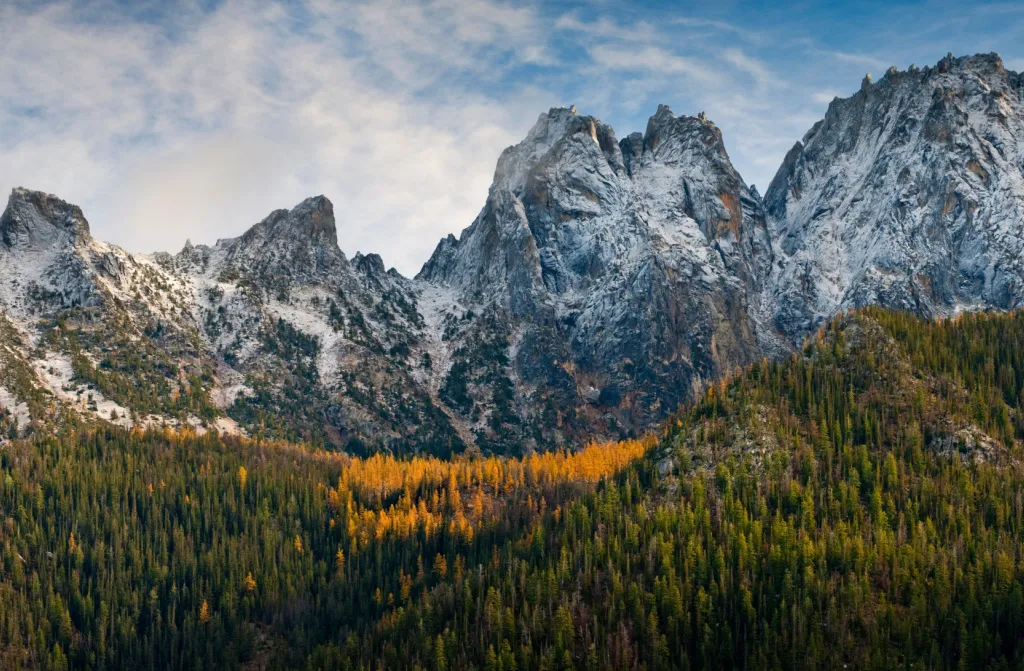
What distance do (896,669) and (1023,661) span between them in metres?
22.0

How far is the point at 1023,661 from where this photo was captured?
198375 mm

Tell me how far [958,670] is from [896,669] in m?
10.5

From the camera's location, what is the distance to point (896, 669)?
200 m

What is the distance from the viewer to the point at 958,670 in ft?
650

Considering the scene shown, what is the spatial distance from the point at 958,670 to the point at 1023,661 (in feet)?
38.1
